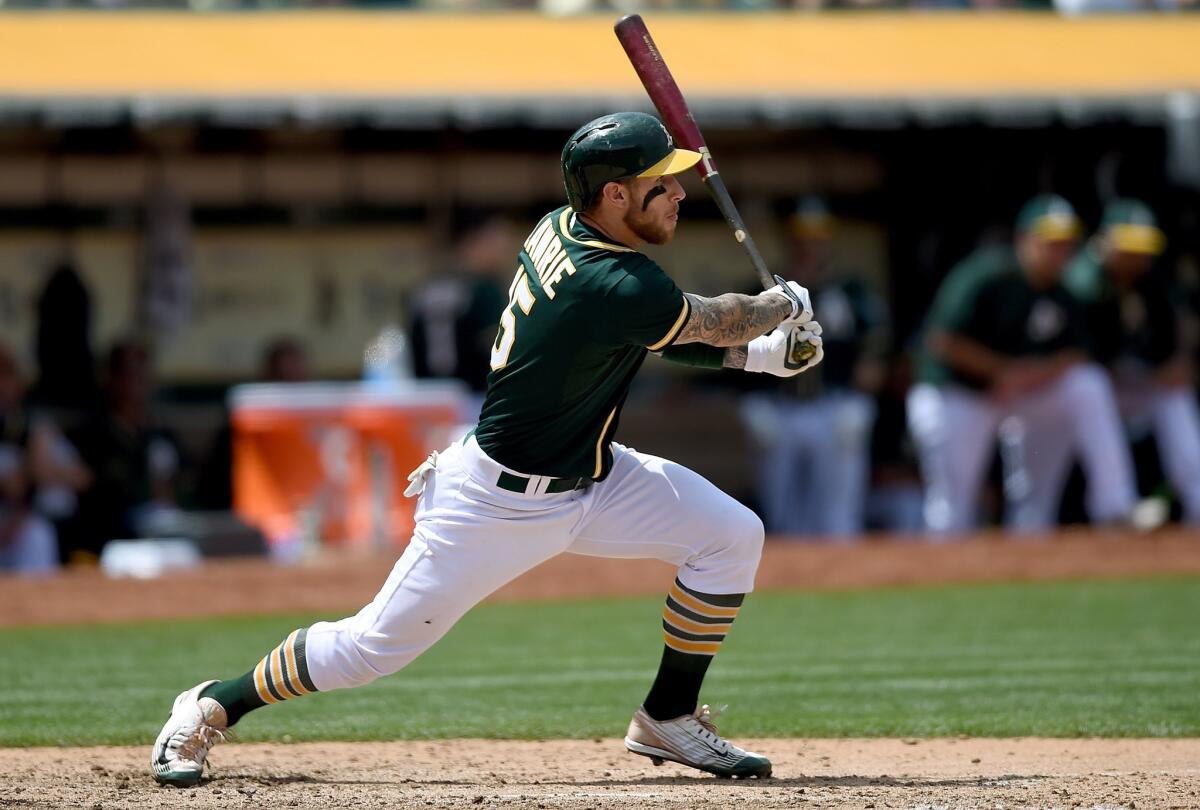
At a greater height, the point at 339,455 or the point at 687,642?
the point at 687,642

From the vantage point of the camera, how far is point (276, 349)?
12000 millimetres

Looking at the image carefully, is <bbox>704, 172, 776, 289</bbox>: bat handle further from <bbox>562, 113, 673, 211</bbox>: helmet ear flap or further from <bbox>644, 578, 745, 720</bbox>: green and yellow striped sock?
<bbox>644, 578, 745, 720</bbox>: green and yellow striped sock

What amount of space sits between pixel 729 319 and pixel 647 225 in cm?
36

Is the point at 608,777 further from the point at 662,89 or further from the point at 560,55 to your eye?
the point at 560,55

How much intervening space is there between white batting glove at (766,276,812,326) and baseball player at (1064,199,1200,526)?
22.8ft

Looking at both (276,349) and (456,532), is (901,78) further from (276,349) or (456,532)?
(456,532)

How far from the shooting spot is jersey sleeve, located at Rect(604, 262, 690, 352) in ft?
14.9

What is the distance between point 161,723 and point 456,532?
1694mm

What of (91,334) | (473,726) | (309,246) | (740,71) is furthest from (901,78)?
(473,726)

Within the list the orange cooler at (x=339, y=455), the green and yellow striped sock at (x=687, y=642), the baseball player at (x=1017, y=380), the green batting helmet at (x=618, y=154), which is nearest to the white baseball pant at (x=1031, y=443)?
the baseball player at (x=1017, y=380)

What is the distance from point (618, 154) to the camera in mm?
4688

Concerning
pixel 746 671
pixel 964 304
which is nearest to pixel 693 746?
pixel 746 671

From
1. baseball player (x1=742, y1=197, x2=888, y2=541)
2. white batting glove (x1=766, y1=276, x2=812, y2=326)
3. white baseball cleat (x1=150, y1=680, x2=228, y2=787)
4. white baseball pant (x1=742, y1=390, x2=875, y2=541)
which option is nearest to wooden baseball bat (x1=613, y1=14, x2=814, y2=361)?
white batting glove (x1=766, y1=276, x2=812, y2=326)

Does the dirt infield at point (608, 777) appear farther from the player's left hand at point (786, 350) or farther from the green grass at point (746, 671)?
the player's left hand at point (786, 350)
